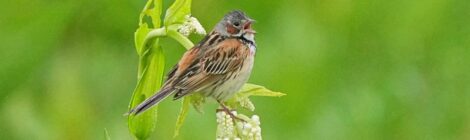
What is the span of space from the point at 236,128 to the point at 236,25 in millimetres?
402

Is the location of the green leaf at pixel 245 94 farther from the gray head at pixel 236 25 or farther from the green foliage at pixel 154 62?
the gray head at pixel 236 25

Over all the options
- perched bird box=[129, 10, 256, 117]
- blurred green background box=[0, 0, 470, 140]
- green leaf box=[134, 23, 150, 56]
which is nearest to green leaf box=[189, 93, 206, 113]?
perched bird box=[129, 10, 256, 117]

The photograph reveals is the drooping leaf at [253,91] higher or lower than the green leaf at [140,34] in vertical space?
higher

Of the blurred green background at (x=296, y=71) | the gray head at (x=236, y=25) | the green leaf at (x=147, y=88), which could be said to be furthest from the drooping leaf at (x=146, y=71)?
the blurred green background at (x=296, y=71)

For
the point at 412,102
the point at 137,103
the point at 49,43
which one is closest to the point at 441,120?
the point at 412,102

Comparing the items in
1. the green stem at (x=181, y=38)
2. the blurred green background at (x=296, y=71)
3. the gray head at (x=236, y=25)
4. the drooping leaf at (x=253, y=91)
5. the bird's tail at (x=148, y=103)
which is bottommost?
the bird's tail at (x=148, y=103)

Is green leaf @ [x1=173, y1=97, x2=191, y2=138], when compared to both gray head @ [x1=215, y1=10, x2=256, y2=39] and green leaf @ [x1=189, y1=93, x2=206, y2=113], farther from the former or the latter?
gray head @ [x1=215, y1=10, x2=256, y2=39]

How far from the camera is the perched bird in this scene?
2545 mm

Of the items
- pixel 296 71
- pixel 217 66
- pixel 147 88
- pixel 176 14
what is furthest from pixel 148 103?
pixel 296 71

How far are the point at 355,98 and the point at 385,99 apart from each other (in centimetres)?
7

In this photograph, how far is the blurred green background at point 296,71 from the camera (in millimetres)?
3293

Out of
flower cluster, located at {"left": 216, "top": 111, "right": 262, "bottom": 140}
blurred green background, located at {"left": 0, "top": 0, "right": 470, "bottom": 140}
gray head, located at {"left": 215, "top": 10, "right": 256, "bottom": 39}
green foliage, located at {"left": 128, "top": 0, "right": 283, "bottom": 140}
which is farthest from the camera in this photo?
blurred green background, located at {"left": 0, "top": 0, "right": 470, "bottom": 140}

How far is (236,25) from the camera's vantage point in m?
2.73

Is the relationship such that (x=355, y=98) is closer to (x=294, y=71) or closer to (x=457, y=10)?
(x=294, y=71)
